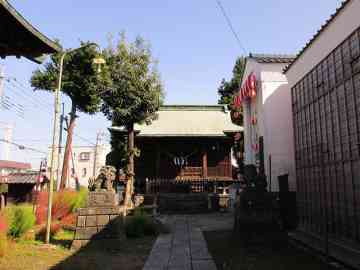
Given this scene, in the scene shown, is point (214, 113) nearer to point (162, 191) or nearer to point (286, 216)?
point (162, 191)

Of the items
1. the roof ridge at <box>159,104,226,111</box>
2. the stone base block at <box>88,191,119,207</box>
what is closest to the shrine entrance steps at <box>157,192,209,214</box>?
the roof ridge at <box>159,104,226,111</box>

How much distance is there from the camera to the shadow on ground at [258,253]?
25.7 ft

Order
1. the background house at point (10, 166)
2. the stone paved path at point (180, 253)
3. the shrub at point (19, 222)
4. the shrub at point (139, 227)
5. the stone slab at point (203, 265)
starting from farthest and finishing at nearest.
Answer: the background house at point (10, 166) < the shrub at point (139, 227) < the shrub at point (19, 222) < the stone paved path at point (180, 253) < the stone slab at point (203, 265)

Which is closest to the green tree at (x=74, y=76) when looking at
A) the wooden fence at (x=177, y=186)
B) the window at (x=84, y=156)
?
the wooden fence at (x=177, y=186)

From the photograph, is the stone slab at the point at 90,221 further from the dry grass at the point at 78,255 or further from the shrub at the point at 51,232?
the shrub at the point at 51,232

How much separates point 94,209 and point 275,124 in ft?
28.4

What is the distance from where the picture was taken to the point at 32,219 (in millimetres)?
11727

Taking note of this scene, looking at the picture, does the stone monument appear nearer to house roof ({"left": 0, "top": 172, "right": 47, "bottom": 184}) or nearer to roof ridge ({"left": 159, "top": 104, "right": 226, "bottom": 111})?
house roof ({"left": 0, "top": 172, "right": 47, "bottom": 184})

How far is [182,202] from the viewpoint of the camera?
22.7 meters

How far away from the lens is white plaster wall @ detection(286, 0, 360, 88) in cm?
823

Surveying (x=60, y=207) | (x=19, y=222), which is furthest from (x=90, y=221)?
(x=60, y=207)

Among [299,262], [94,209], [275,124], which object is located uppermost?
[275,124]

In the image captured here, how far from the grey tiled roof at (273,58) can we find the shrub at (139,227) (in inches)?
354

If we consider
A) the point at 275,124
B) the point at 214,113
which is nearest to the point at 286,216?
the point at 275,124
